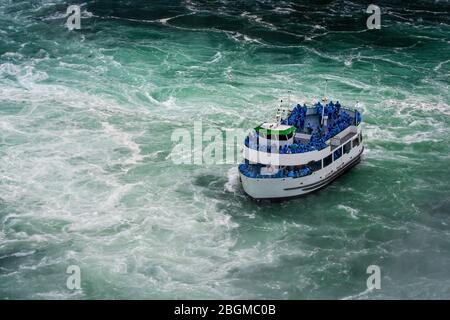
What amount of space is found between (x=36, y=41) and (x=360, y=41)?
4546 centimetres

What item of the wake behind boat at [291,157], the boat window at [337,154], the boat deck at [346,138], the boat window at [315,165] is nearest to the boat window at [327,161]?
the wake behind boat at [291,157]

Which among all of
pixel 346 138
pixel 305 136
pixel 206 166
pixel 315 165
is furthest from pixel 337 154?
pixel 206 166

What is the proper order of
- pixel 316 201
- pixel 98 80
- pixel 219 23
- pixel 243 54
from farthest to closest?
pixel 219 23 → pixel 243 54 → pixel 98 80 → pixel 316 201

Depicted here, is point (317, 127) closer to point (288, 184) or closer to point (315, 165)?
point (315, 165)

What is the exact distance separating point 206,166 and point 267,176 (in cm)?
1091

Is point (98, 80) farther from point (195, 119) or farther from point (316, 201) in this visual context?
point (316, 201)

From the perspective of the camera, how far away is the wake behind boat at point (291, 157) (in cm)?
6050

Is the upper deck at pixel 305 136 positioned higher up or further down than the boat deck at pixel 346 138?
higher up

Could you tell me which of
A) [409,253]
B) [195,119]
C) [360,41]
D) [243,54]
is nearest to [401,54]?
[360,41]

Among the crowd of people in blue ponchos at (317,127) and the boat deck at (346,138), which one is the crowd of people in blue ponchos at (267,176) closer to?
the crowd of people in blue ponchos at (317,127)

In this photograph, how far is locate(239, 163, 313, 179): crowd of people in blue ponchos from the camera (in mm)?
59812

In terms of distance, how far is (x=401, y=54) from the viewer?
9638 centimetres

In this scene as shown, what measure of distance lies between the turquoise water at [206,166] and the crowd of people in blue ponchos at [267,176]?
9.58 ft

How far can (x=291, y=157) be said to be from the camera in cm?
6059
